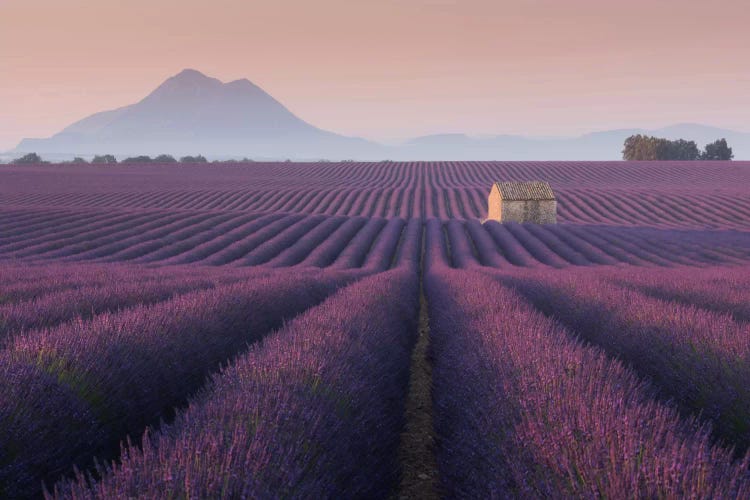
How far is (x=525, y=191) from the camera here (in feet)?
102

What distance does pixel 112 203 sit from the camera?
3669 centimetres

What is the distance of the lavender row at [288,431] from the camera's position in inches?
75.5

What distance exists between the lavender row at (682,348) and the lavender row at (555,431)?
1.95 feet

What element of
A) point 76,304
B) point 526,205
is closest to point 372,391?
point 76,304

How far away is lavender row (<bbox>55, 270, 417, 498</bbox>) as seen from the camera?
Result: 6.29ft

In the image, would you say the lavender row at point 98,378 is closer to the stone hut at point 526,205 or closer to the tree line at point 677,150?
the stone hut at point 526,205

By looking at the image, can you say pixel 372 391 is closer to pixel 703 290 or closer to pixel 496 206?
pixel 703 290

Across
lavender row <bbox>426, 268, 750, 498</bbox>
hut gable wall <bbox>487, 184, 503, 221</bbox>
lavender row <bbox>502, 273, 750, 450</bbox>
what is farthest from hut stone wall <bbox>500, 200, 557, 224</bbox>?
lavender row <bbox>426, 268, 750, 498</bbox>

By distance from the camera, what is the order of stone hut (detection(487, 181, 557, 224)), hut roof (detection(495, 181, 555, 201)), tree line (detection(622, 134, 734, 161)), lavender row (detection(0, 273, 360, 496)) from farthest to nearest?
tree line (detection(622, 134, 734, 161))
hut roof (detection(495, 181, 555, 201))
stone hut (detection(487, 181, 557, 224))
lavender row (detection(0, 273, 360, 496))

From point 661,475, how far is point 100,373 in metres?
3.22

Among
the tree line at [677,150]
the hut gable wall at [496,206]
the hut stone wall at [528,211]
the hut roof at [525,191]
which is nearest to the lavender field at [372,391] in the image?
the hut stone wall at [528,211]

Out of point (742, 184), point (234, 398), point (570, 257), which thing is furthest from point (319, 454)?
point (742, 184)

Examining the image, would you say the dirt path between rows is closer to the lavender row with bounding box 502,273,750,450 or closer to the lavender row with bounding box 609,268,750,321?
the lavender row with bounding box 502,273,750,450

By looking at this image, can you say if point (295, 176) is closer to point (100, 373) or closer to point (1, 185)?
point (1, 185)
